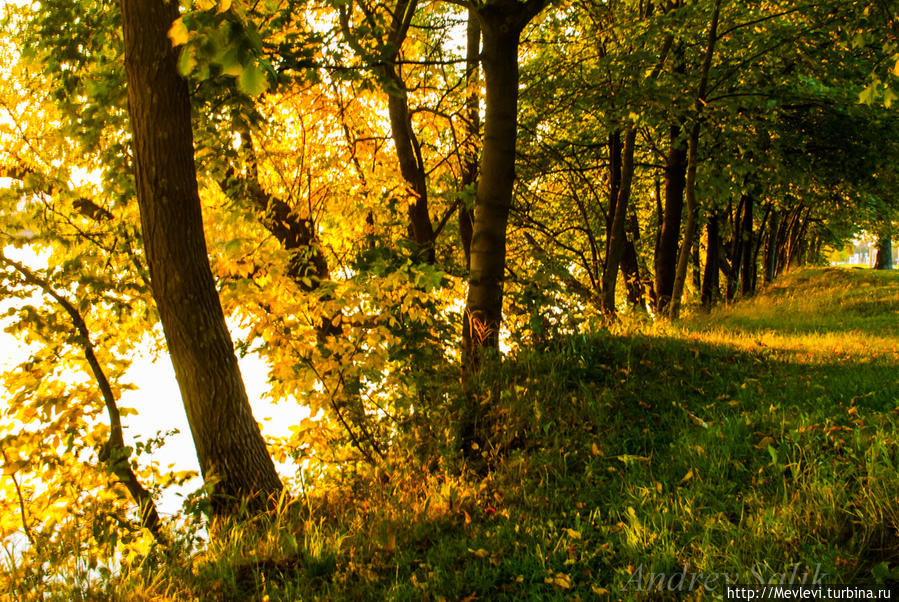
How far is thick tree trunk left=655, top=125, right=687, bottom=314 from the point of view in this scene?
1070 cm

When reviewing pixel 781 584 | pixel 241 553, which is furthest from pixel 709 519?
pixel 241 553

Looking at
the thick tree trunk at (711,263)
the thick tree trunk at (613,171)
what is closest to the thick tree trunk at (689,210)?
the thick tree trunk at (613,171)

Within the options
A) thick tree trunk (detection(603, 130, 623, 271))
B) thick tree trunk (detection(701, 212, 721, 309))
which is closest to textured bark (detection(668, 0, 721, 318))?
thick tree trunk (detection(603, 130, 623, 271))

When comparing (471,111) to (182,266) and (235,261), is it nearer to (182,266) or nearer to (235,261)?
(235,261)

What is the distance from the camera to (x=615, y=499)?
2984 mm

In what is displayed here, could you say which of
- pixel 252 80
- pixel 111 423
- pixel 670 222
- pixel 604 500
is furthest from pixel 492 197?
pixel 670 222

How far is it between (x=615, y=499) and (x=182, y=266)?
3.17 meters

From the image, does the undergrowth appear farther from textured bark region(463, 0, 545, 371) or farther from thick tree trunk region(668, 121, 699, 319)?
thick tree trunk region(668, 121, 699, 319)

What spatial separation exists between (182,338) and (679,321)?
653 cm

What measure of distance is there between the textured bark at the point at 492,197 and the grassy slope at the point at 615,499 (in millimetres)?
451

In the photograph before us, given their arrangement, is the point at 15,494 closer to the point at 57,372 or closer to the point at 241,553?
the point at 57,372

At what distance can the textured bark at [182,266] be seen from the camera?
12.2ft

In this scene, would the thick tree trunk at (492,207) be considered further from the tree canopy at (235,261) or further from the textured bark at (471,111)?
the textured bark at (471,111)

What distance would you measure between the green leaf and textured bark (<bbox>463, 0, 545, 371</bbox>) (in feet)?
8.99
